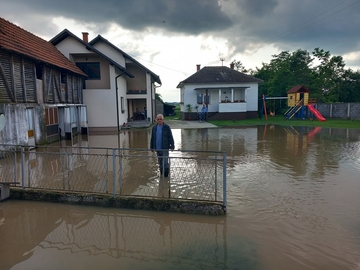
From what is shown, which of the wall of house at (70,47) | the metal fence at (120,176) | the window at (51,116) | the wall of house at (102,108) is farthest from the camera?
the wall of house at (102,108)

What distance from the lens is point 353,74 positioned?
34.6m

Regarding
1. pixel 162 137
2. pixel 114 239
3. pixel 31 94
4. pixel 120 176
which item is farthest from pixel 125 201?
pixel 31 94

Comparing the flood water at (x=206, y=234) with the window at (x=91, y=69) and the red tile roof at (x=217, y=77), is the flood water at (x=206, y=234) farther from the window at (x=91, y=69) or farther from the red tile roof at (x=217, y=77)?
the red tile roof at (x=217, y=77)

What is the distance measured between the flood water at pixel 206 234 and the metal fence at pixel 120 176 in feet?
1.94

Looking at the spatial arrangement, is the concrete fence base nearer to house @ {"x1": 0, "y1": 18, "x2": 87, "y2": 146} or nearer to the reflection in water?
the reflection in water

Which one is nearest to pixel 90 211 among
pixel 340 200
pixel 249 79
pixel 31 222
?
pixel 31 222

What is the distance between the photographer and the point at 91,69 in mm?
20031

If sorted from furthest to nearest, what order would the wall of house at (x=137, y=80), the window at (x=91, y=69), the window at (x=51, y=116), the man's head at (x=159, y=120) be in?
1. the wall of house at (x=137, y=80)
2. the window at (x=91, y=69)
3. the window at (x=51, y=116)
4. the man's head at (x=159, y=120)

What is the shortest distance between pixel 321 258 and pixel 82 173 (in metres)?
6.48

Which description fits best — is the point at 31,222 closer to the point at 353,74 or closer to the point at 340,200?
the point at 340,200

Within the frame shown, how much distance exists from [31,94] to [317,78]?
36.0m

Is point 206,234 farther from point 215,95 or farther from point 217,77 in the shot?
point 217,77

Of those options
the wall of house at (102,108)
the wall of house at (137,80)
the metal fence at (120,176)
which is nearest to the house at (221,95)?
the wall of house at (137,80)

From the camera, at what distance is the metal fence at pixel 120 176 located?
18.1 feet
